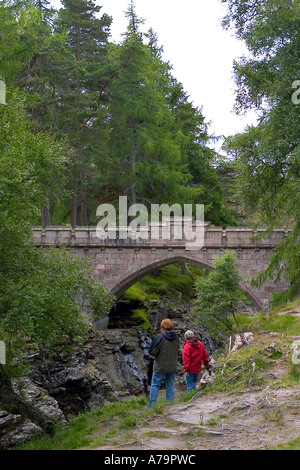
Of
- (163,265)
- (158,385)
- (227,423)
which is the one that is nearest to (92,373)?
(163,265)

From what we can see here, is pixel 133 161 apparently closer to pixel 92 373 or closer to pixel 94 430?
pixel 92 373

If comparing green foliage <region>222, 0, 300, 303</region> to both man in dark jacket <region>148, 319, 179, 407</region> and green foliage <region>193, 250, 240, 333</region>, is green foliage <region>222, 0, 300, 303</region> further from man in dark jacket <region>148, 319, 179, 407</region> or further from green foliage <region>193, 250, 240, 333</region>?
man in dark jacket <region>148, 319, 179, 407</region>

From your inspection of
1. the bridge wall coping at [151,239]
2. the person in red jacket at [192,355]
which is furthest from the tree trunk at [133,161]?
the person in red jacket at [192,355]

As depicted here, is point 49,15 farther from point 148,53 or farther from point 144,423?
point 144,423

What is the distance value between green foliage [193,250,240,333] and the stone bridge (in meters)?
4.36

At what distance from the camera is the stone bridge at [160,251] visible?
72.5 ft

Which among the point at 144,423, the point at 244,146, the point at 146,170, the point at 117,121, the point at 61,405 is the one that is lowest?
the point at 61,405

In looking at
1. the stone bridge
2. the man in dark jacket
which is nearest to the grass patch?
the man in dark jacket

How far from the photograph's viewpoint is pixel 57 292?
9062 mm

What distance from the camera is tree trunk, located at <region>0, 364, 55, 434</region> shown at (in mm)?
8555

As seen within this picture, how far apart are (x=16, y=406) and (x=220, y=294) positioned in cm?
964

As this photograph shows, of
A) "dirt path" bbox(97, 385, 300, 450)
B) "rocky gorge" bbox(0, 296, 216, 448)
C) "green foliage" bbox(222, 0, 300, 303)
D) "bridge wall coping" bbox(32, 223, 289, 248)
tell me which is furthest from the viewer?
"bridge wall coping" bbox(32, 223, 289, 248)
